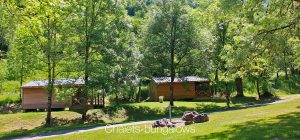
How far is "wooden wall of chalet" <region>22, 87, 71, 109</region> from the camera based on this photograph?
134 feet

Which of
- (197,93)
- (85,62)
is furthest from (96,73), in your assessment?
(197,93)

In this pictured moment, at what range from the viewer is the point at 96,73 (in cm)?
3148

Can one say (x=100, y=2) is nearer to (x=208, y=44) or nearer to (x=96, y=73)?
(x=96, y=73)

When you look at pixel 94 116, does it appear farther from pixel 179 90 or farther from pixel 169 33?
pixel 179 90

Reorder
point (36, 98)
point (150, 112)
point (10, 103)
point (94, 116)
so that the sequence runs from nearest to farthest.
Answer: point (94, 116) → point (150, 112) → point (36, 98) → point (10, 103)

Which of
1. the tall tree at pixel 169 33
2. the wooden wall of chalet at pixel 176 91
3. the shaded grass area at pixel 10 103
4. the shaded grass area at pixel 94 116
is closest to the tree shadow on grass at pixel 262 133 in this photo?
the shaded grass area at pixel 94 116

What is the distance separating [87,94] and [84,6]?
26.7 feet

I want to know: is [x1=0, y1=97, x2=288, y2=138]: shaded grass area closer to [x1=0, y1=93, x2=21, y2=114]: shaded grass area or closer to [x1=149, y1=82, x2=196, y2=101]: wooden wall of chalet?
[x1=0, y1=93, x2=21, y2=114]: shaded grass area

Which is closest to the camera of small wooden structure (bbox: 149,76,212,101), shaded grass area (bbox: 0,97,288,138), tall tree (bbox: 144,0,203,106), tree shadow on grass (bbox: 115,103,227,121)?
shaded grass area (bbox: 0,97,288,138)

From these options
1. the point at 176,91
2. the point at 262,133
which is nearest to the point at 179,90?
the point at 176,91

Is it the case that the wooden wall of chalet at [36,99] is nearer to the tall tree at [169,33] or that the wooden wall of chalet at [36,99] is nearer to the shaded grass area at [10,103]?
the shaded grass area at [10,103]

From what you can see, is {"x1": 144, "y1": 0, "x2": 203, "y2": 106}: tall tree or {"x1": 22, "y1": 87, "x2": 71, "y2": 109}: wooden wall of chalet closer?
{"x1": 144, "y1": 0, "x2": 203, "y2": 106}: tall tree

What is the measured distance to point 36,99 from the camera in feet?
135

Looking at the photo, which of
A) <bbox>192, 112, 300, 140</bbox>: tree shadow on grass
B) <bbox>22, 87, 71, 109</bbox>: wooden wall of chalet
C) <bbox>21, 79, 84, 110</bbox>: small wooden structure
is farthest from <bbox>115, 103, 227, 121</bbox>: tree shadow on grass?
<bbox>192, 112, 300, 140</bbox>: tree shadow on grass
